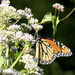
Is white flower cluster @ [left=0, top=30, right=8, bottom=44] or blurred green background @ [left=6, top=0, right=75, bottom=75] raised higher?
blurred green background @ [left=6, top=0, right=75, bottom=75]

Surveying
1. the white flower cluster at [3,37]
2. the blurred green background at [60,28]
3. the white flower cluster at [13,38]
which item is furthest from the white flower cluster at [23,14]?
the blurred green background at [60,28]

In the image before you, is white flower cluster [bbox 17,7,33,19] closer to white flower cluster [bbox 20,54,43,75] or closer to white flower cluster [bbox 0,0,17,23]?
white flower cluster [bbox 0,0,17,23]

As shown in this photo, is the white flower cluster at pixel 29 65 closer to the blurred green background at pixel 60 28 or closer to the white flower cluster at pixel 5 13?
the white flower cluster at pixel 5 13

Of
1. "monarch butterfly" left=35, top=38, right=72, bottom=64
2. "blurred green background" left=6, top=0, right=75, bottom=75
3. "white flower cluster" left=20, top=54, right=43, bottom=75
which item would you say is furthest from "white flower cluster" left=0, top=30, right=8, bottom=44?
"blurred green background" left=6, top=0, right=75, bottom=75

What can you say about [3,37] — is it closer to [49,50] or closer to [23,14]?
[23,14]

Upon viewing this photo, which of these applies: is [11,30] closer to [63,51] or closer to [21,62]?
[21,62]

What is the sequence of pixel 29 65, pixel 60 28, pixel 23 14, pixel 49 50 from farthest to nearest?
pixel 60 28, pixel 49 50, pixel 23 14, pixel 29 65

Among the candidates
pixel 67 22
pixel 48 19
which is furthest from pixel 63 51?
pixel 67 22

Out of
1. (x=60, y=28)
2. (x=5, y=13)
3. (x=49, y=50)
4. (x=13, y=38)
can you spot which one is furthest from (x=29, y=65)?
(x=60, y=28)

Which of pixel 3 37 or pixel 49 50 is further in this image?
pixel 49 50

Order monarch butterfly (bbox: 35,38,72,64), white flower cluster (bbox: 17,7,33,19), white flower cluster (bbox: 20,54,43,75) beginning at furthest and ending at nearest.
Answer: monarch butterfly (bbox: 35,38,72,64) < white flower cluster (bbox: 17,7,33,19) < white flower cluster (bbox: 20,54,43,75)
